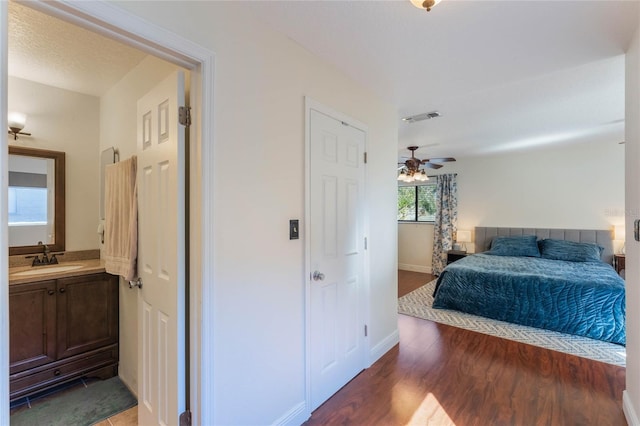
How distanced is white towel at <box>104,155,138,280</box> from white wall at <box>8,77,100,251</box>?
2.40 feet

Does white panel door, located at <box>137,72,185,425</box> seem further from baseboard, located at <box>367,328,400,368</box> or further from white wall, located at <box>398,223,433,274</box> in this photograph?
white wall, located at <box>398,223,433,274</box>

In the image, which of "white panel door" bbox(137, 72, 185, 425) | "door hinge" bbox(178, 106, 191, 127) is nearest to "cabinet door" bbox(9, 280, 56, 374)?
"white panel door" bbox(137, 72, 185, 425)

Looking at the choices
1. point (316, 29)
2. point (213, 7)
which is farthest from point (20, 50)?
point (316, 29)

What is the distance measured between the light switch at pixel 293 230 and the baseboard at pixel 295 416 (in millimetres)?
1075

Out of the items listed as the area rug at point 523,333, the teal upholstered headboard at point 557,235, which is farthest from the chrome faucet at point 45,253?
the teal upholstered headboard at point 557,235

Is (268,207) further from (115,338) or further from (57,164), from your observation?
(57,164)

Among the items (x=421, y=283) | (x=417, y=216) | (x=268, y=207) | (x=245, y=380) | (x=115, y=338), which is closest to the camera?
(x=245, y=380)

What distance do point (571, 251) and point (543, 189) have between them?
132 centimetres

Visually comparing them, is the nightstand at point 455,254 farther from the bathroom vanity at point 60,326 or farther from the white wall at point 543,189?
the bathroom vanity at point 60,326

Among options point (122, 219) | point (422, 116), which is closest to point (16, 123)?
point (122, 219)

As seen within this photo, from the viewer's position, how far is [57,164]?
253 cm

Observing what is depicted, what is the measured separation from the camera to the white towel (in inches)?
71.0

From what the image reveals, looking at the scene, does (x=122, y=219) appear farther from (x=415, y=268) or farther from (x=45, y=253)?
(x=415, y=268)

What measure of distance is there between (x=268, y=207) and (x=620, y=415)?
2720 millimetres
